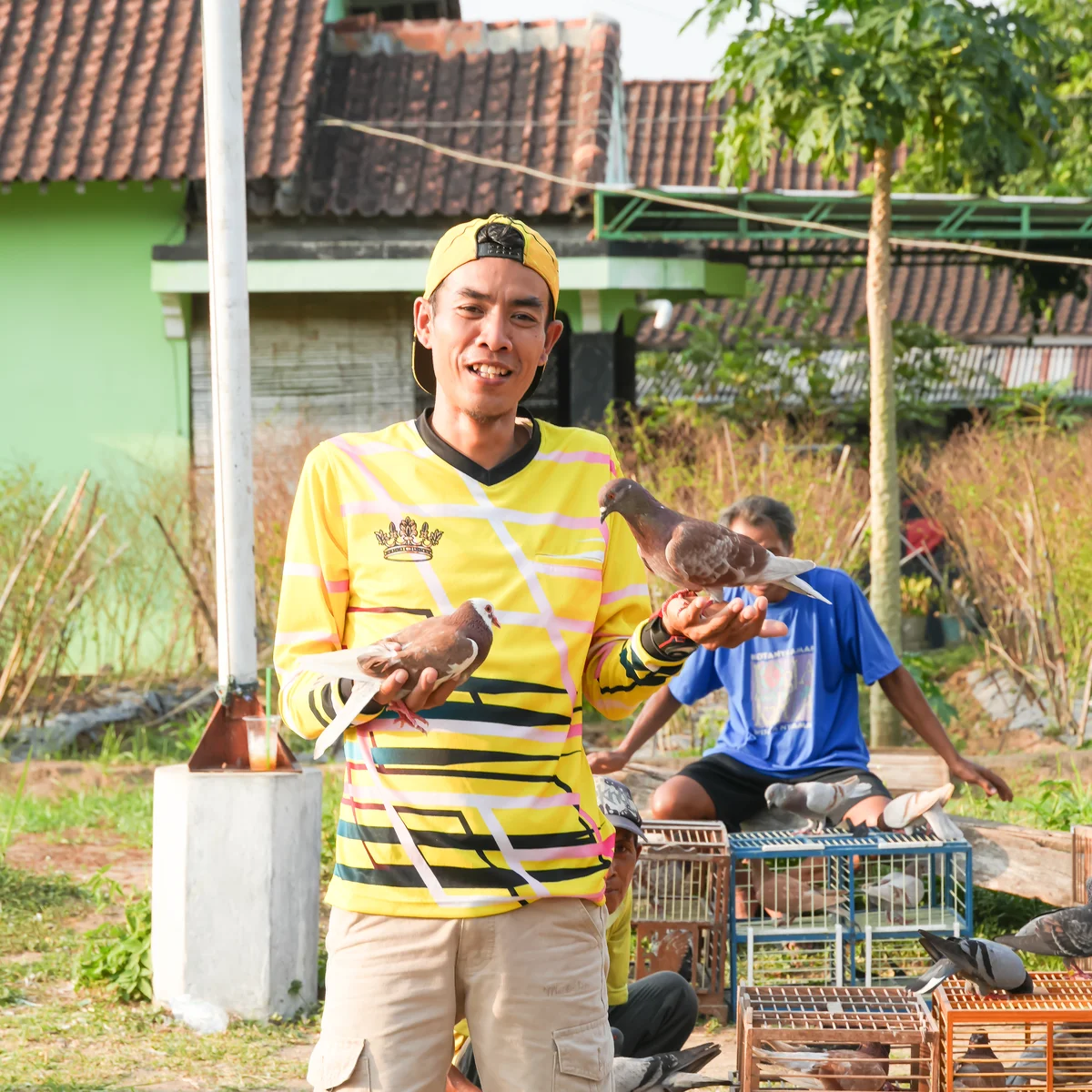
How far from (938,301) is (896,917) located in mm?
15507

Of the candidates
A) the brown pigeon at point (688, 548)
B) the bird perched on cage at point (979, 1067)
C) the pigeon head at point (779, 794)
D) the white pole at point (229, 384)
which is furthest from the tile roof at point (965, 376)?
the brown pigeon at point (688, 548)

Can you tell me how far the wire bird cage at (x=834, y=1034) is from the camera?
3111 mm

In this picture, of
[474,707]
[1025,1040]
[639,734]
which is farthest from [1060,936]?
[474,707]

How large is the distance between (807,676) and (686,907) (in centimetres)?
92

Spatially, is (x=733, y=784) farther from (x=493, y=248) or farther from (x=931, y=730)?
(x=493, y=248)

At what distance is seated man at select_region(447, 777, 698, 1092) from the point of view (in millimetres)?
3385

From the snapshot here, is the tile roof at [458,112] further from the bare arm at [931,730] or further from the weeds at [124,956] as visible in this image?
the weeds at [124,956]

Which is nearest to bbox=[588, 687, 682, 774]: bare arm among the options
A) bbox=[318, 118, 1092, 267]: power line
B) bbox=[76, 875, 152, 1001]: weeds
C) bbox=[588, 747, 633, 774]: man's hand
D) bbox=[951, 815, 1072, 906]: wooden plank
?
bbox=[588, 747, 633, 774]: man's hand

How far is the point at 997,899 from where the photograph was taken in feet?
18.2

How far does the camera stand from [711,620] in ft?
7.09

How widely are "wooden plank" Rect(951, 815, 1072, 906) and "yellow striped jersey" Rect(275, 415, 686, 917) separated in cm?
291

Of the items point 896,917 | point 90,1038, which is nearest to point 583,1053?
point 896,917

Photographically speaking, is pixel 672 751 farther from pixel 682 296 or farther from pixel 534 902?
pixel 534 902

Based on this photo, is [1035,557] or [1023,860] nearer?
[1023,860]
